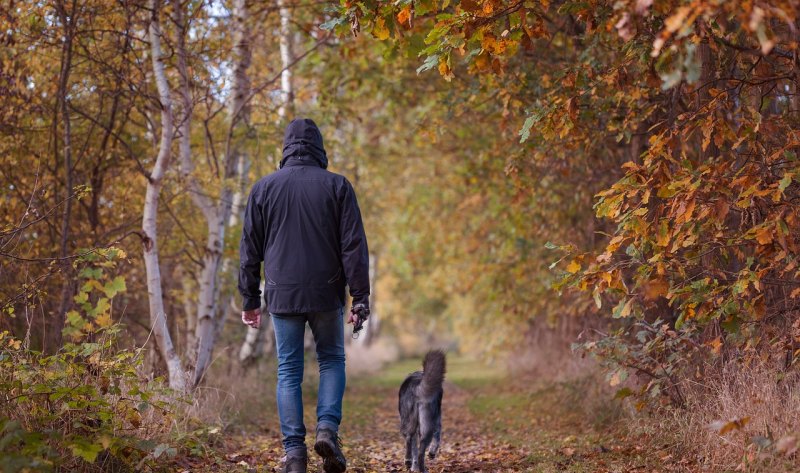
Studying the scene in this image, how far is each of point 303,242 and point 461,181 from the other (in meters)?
9.93

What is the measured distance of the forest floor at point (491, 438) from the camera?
605cm

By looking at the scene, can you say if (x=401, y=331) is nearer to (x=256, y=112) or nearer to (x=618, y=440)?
(x=256, y=112)

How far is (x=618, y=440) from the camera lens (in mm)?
6969

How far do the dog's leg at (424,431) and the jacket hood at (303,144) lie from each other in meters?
2.05

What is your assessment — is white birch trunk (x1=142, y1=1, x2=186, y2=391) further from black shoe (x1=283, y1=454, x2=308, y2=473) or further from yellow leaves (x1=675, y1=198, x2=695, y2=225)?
yellow leaves (x1=675, y1=198, x2=695, y2=225)

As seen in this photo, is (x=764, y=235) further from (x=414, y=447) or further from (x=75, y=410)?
(x=75, y=410)

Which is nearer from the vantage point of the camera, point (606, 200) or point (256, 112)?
point (606, 200)

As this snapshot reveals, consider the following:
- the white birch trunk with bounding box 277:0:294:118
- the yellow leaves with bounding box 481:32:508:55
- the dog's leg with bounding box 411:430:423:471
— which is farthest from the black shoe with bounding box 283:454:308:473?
the white birch trunk with bounding box 277:0:294:118

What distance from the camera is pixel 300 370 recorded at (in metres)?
5.39

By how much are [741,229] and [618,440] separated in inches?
92.8

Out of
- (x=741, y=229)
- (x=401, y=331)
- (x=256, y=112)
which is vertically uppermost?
(x=256, y=112)

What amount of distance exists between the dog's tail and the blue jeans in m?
0.76

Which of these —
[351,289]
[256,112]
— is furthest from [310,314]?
[256,112]

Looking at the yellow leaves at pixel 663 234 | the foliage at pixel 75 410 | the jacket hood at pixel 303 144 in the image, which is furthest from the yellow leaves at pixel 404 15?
the foliage at pixel 75 410
